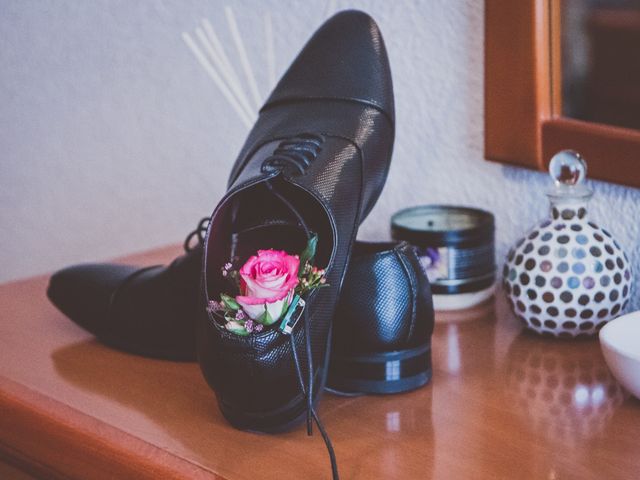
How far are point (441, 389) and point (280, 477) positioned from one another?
0.47ft

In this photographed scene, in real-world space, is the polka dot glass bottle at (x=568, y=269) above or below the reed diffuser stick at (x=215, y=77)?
below

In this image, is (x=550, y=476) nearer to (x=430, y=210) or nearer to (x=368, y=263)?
(x=368, y=263)

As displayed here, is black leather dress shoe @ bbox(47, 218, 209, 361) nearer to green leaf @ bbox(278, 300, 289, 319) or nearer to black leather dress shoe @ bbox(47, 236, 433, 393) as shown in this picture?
black leather dress shoe @ bbox(47, 236, 433, 393)

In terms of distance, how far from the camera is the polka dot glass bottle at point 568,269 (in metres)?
0.61

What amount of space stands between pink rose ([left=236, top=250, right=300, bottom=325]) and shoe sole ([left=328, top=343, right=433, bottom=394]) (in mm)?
91

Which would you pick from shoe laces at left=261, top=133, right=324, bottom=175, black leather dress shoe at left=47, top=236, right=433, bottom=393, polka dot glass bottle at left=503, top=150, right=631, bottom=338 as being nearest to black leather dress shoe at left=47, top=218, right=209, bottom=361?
black leather dress shoe at left=47, top=236, right=433, bottom=393

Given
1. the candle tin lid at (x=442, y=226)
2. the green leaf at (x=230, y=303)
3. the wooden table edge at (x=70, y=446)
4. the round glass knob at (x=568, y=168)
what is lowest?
Answer: the wooden table edge at (x=70, y=446)

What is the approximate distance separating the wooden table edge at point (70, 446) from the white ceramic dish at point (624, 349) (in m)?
0.23

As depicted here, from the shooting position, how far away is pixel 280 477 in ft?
1.58

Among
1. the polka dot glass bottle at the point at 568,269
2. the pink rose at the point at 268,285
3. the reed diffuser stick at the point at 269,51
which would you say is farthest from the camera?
the reed diffuser stick at the point at 269,51

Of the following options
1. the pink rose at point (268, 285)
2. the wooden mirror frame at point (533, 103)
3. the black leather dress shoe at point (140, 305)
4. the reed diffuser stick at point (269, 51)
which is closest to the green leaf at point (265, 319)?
the pink rose at point (268, 285)

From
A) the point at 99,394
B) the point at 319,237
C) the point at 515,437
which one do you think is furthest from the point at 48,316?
the point at 515,437

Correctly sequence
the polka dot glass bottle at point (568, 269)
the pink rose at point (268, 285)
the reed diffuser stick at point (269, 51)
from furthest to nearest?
the reed diffuser stick at point (269, 51) < the polka dot glass bottle at point (568, 269) < the pink rose at point (268, 285)

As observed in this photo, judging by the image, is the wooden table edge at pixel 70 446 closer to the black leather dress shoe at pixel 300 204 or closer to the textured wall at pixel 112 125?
the black leather dress shoe at pixel 300 204
